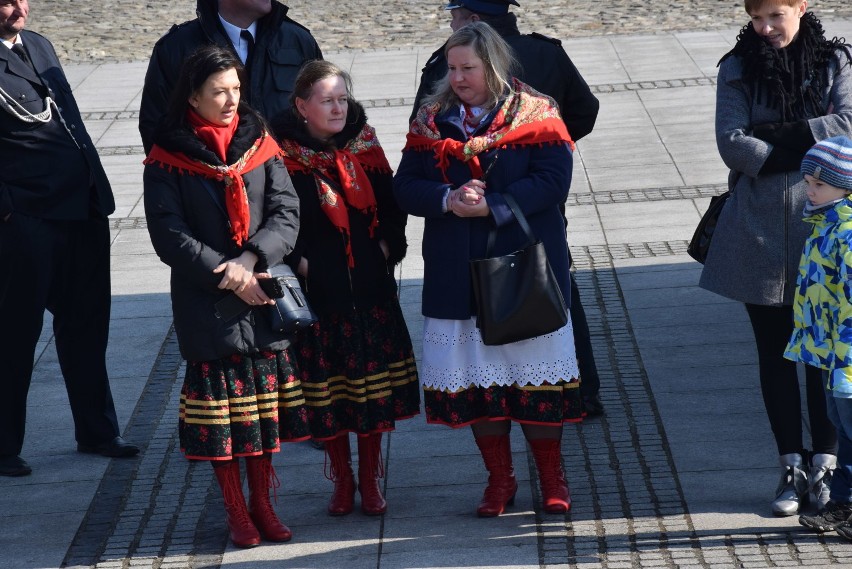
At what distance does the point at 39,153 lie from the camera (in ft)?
18.8

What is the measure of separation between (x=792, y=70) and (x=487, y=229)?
1240mm

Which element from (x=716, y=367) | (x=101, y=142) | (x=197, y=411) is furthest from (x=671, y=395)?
(x=101, y=142)

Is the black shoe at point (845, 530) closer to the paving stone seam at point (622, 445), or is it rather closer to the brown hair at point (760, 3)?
the paving stone seam at point (622, 445)

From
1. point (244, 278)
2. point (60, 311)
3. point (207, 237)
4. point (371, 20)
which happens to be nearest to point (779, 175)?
point (244, 278)

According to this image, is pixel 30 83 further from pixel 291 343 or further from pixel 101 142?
pixel 101 142

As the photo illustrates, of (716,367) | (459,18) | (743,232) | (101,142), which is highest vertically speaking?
(459,18)

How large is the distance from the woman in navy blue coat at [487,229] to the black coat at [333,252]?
0.62 ft

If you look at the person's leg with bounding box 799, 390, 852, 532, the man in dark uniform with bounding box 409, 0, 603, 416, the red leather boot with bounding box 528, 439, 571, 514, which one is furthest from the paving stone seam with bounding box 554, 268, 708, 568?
the man in dark uniform with bounding box 409, 0, 603, 416

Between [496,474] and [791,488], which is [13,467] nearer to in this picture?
[496,474]

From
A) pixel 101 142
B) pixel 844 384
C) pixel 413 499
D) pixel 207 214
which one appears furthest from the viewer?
pixel 101 142

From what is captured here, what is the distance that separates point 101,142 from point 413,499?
25.2 feet

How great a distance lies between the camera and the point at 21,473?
5832 mm

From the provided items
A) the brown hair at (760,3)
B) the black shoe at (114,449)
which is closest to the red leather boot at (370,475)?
the black shoe at (114,449)

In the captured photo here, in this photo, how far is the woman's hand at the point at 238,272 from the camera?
474 centimetres
